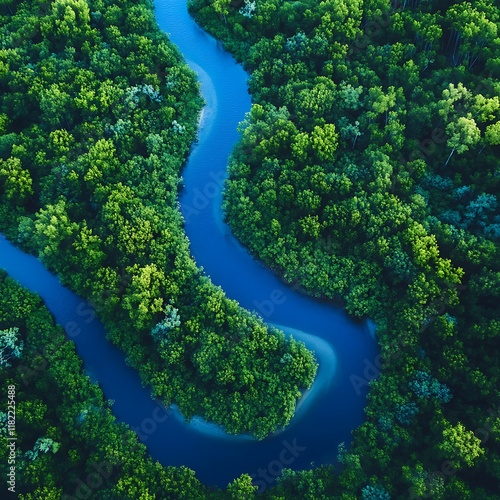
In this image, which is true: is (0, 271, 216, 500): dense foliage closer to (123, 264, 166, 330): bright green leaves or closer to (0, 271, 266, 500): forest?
(0, 271, 266, 500): forest

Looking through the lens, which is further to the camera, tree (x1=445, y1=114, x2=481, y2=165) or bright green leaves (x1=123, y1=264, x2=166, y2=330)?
tree (x1=445, y1=114, x2=481, y2=165)

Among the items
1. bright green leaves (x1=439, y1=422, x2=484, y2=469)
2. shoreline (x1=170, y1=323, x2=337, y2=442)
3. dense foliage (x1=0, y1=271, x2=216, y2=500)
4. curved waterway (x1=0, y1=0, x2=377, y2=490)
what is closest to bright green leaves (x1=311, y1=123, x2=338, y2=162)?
curved waterway (x1=0, y1=0, x2=377, y2=490)

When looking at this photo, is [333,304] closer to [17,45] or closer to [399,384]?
[399,384]

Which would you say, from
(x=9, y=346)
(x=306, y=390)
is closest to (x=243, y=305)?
(x=306, y=390)

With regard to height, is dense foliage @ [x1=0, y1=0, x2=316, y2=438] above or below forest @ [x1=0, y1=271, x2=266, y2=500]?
above

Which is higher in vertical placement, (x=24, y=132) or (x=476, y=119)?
(x=476, y=119)

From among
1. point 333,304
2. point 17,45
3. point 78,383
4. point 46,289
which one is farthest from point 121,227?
point 17,45
